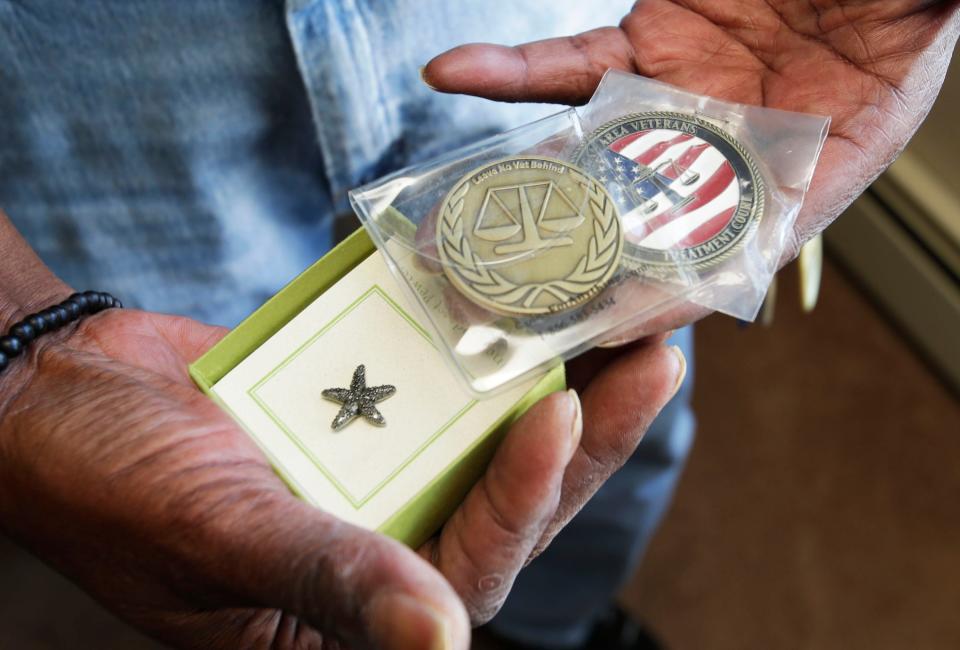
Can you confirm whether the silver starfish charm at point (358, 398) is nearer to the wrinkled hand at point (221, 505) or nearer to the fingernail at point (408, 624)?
the wrinkled hand at point (221, 505)

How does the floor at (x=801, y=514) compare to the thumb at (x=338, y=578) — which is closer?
the thumb at (x=338, y=578)

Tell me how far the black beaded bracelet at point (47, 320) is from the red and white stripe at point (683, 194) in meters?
0.53

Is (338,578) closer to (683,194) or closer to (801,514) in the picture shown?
(683,194)

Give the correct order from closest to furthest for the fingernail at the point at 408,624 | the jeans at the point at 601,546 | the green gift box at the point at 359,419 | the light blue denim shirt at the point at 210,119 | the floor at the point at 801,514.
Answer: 1. the fingernail at the point at 408,624
2. the green gift box at the point at 359,419
3. the light blue denim shirt at the point at 210,119
4. the jeans at the point at 601,546
5. the floor at the point at 801,514

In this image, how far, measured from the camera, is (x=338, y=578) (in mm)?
556

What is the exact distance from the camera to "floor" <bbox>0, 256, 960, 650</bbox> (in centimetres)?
156

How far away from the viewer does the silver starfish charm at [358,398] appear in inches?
29.1

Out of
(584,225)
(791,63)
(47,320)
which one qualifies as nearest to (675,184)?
(584,225)

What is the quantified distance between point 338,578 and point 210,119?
54 centimetres

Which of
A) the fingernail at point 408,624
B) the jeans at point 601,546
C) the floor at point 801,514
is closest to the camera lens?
the fingernail at point 408,624

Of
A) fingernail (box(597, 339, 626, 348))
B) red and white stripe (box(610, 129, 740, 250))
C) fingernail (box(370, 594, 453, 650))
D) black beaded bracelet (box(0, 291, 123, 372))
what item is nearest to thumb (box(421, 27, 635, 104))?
red and white stripe (box(610, 129, 740, 250))

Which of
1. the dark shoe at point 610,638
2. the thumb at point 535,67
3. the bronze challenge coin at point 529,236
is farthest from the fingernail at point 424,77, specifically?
the dark shoe at point 610,638

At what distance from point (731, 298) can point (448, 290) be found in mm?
265

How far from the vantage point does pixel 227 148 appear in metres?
0.91
